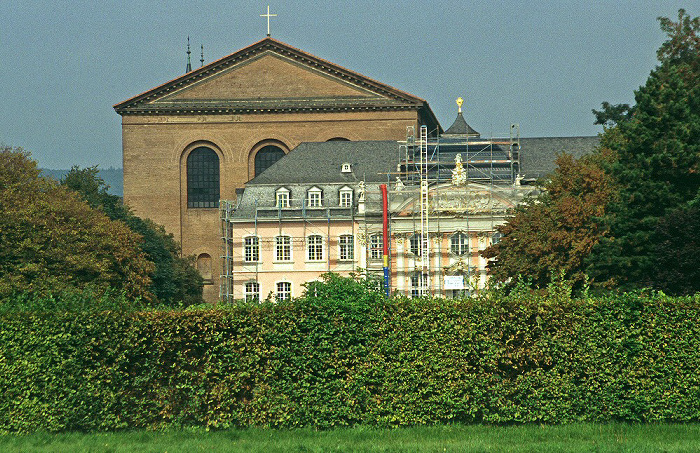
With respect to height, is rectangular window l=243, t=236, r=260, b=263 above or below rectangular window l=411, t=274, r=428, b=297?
above

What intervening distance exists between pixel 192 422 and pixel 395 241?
43.3m

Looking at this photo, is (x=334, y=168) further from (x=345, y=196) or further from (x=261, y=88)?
(x=261, y=88)

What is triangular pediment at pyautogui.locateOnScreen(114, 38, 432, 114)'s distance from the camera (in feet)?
292

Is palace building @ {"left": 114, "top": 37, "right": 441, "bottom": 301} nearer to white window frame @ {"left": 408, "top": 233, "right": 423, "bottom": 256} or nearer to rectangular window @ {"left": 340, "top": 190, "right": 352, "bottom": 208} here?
rectangular window @ {"left": 340, "top": 190, "right": 352, "bottom": 208}

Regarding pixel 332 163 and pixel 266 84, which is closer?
pixel 332 163

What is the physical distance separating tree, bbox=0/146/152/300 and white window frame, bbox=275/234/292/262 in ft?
50.8

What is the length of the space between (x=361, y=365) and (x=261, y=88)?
66554mm

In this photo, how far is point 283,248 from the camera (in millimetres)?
74438

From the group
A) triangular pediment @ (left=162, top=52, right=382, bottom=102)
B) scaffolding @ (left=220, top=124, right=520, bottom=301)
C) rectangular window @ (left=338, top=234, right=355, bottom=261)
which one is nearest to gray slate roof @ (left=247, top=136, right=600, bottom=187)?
scaffolding @ (left=220, top=124, right=520, bottom=301)

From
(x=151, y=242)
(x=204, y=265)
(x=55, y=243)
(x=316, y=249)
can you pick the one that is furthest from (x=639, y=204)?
(x=204, y=265)

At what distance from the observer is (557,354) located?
2562 cm

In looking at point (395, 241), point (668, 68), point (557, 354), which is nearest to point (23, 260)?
point (395, 241)

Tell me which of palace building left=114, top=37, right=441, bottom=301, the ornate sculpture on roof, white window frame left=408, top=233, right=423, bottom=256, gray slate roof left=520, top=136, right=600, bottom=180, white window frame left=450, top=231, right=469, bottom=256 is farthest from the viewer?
palace building left=114, top=37, right=441, bottom=301

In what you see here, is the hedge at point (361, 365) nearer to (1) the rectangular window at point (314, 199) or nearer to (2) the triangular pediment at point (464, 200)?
(2) the triangular pediment at point (464, 200)
